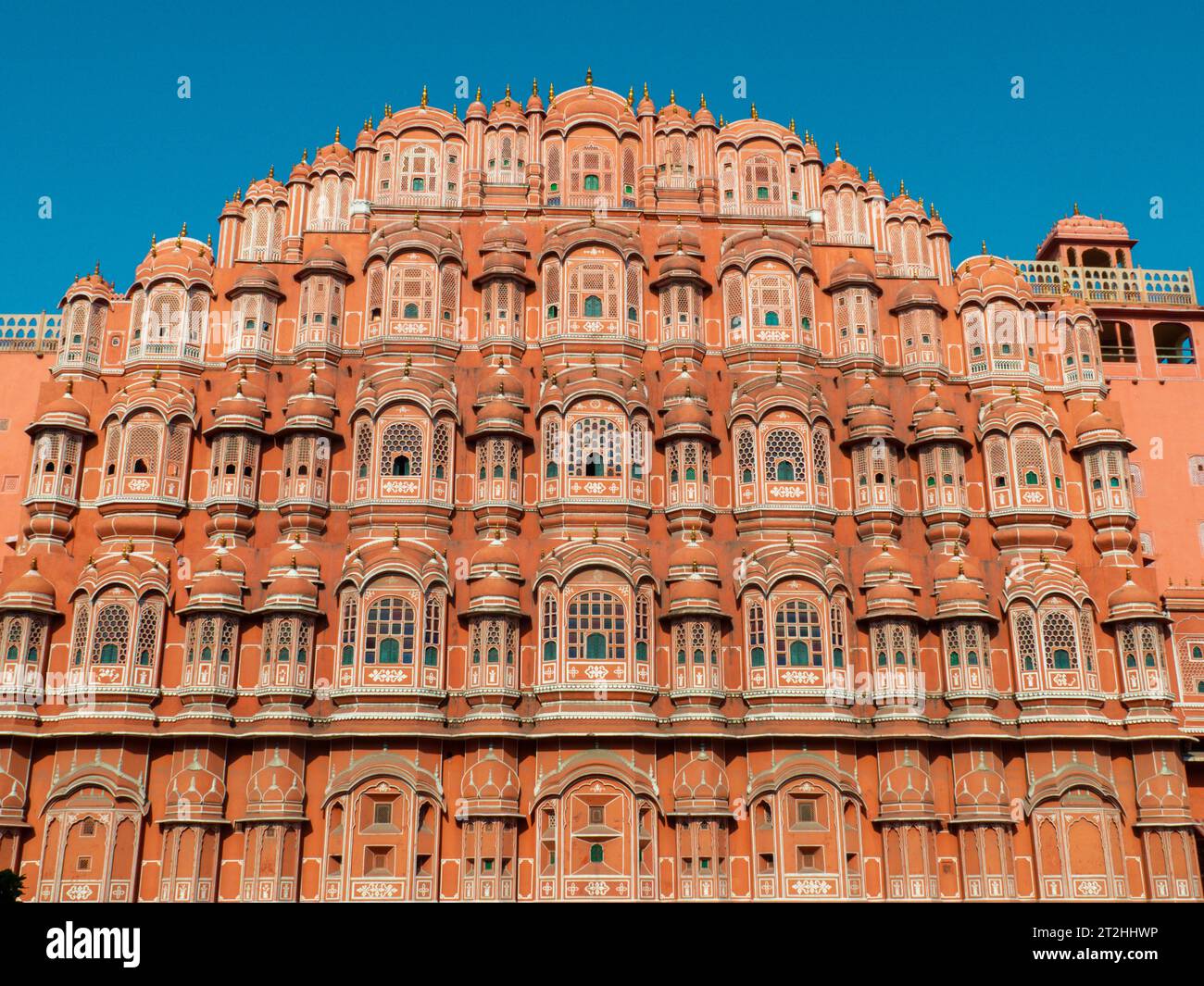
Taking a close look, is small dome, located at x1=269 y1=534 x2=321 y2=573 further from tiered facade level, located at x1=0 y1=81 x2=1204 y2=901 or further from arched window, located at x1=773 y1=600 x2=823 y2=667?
arched window, located at x1=773 y1=600 x2=823 y2=667

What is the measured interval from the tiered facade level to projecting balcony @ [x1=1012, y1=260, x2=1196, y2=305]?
24.0 feet

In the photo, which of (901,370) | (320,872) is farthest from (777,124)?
(320,872)

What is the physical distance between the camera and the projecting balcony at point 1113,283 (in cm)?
4922

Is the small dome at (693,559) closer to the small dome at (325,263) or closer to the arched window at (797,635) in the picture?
the arched window at (797,635)

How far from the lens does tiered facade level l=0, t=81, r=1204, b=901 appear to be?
34125mm

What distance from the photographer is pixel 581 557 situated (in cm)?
3606

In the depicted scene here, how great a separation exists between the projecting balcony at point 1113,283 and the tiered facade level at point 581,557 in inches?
288

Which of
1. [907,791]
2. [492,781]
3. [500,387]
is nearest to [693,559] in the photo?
[500,387]

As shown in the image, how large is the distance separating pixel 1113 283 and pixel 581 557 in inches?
1051

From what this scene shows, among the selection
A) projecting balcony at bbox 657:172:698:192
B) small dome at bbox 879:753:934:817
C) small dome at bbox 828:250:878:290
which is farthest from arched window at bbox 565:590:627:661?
projecting balcony at bbox 657:172:698:192

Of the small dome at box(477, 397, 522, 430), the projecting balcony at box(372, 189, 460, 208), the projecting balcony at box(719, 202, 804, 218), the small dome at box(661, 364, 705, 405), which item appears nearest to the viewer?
the small dome at box(477, 397, 522, 430)

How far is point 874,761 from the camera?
3553 cm

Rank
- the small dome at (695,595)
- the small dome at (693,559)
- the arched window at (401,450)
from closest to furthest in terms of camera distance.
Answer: the small dome at (695,595) < the small dome at (693,559) < the arched window at (401,450)

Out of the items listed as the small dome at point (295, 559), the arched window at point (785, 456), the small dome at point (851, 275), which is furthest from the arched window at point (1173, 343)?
the small dome at point (295, 559)
